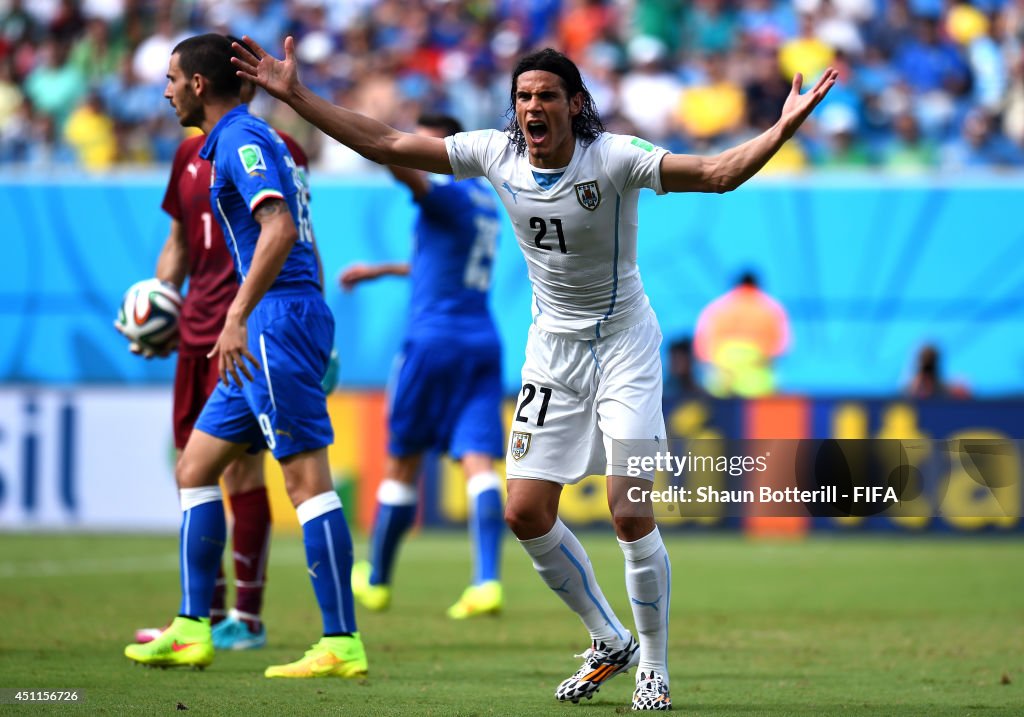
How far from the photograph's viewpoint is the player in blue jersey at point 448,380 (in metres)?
9.49

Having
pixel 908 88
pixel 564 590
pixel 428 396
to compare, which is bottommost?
pixel 564 590

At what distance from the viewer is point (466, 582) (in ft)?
37.6

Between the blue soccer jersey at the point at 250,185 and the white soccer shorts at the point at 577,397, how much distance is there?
1.23m

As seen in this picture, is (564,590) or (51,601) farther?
(51,601)

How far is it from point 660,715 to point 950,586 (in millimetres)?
6149

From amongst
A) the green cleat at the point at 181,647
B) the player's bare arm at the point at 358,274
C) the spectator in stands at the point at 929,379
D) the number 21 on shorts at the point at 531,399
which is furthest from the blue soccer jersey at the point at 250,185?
the spectator in stands at the point at 929,379

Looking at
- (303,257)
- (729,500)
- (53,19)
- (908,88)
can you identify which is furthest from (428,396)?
(53,19)

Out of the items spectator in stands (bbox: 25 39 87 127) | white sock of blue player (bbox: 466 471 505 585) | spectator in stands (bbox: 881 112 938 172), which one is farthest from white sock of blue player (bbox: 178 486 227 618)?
spectator in stands (bbox: 25 39 87 127)

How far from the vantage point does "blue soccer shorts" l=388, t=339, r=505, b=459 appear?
380 inches

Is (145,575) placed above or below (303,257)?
below

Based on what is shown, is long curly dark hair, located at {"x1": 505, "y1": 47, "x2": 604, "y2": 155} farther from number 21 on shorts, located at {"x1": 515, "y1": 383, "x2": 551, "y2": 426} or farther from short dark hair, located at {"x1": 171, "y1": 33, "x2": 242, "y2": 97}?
short dark hair, located at {"x1": 171, "y1": 33, "x2": 242, "y2": 97}

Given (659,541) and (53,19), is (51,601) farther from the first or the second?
(53,19)

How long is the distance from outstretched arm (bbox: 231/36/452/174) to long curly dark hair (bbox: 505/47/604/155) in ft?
0.96

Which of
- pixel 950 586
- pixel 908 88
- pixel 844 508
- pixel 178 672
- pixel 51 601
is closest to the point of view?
pixel 844 508
